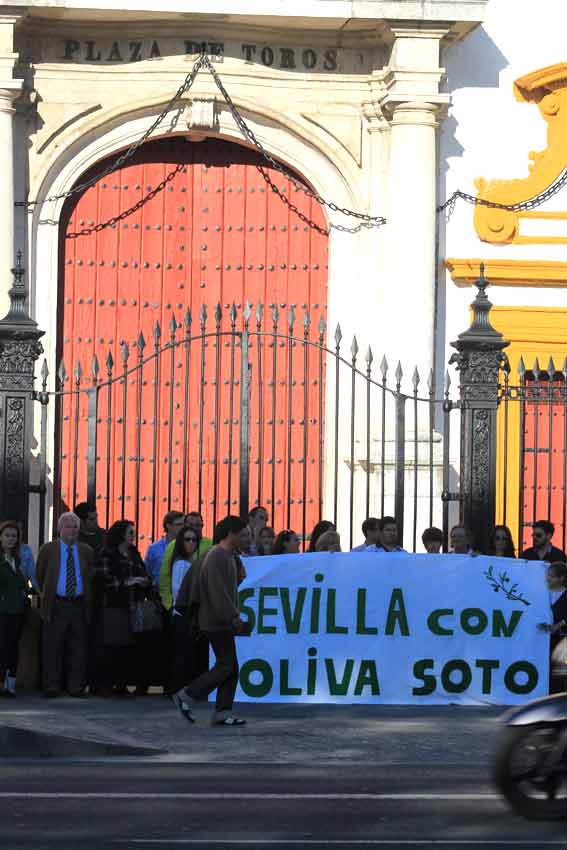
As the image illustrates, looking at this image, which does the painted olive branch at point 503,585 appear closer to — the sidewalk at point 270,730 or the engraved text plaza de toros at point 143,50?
the sidewalk at point 270,730

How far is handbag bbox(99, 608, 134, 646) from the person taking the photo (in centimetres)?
1778

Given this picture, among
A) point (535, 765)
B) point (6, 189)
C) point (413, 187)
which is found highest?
point (413, 187)

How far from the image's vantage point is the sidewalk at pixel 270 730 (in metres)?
14.4

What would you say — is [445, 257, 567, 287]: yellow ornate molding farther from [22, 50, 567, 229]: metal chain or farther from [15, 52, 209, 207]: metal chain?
[15, 52, 209, 207]: metal chain

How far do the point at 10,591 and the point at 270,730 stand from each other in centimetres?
291

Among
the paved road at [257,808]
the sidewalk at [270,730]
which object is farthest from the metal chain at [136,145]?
the paved road at [257,808]

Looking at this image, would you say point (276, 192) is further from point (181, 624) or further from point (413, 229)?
point (181, 624)

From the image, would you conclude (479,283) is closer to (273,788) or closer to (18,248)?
(18,248)

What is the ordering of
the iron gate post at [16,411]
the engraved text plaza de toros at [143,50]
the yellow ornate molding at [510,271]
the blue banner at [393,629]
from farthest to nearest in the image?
1. the yellow ornate molding at [510,271]
2. the engraved text plaza de toros at [143,50]
3. the iron gate post at [16,411]
4. the blue banner at [393,629]

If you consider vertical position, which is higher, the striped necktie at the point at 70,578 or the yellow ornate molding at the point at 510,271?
the yellow ornate molding at the point at 510,271

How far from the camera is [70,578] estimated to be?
58.1 ft

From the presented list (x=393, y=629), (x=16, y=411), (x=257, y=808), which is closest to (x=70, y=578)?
(x=16, y=411)

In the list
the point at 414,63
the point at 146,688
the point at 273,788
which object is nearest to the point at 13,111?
the point at 414,63

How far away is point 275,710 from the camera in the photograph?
56.0ft
